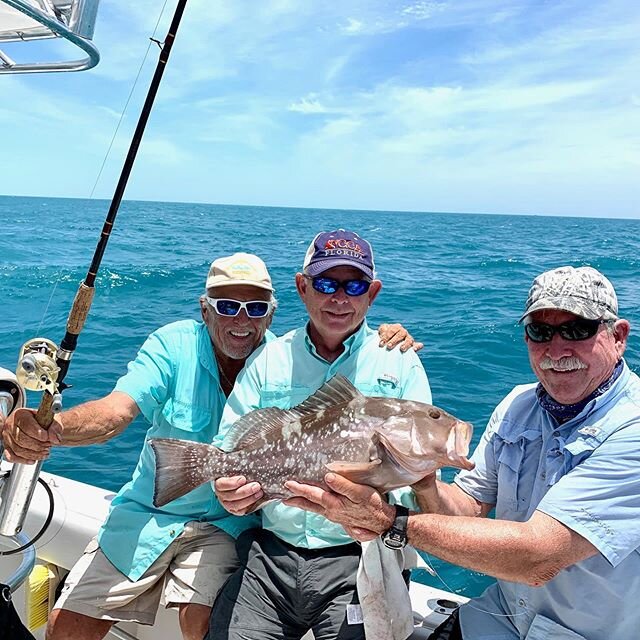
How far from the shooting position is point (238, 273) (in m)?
3.63

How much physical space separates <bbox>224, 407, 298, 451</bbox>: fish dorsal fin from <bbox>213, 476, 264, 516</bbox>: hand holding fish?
17 centimetres

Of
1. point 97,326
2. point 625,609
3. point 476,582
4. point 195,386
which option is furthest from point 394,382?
point 97,326

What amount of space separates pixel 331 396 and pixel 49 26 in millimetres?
1840

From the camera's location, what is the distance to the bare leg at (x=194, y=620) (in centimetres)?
316

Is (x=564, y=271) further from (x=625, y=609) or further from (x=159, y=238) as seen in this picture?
(x=159, y=238)

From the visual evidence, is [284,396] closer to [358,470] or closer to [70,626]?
[358,470]

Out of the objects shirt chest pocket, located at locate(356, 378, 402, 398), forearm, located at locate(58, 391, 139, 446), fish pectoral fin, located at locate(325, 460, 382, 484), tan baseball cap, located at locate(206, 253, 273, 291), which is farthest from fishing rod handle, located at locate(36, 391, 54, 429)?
shirt chest pocket, located at locate(356, 378, 402, 398)

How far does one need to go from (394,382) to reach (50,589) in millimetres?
2571

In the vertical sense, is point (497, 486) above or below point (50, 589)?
above

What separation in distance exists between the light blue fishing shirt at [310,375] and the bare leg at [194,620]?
56cm

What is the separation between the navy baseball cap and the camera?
3168mm

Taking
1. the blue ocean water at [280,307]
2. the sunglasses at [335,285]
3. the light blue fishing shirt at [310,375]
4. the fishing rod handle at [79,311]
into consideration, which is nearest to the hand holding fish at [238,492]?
the light blue fishing shirt at [310,375]

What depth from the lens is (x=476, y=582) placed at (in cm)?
490

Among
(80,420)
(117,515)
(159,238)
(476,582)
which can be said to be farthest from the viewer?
(159,238)
